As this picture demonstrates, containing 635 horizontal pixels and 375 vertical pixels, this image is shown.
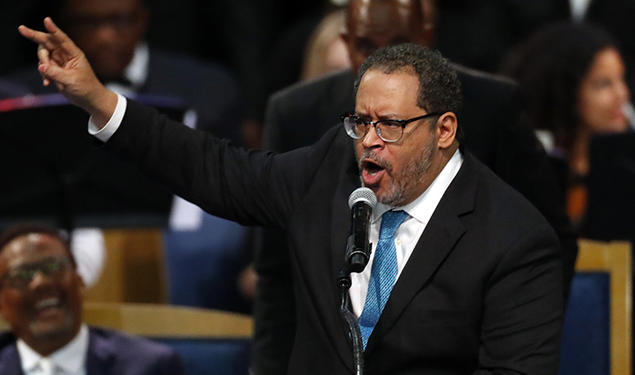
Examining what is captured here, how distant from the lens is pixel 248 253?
5.47 metres

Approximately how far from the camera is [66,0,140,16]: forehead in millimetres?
5277

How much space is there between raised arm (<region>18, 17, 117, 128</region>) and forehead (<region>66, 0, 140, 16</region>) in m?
2.74

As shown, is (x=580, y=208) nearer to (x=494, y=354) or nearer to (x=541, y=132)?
(x=541, y=132)

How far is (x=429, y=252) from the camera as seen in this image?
254 centimetres

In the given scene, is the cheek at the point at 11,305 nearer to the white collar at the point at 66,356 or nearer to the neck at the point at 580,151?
the white collar at the point at 66,356

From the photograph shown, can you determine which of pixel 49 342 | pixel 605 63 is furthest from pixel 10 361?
pixel 605 63

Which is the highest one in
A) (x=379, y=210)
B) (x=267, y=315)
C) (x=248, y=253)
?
(x=379, y=210)

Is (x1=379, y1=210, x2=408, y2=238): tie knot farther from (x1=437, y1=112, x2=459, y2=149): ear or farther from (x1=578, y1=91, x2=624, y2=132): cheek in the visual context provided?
(x1=578, y1=91, x2=624, y2=132): cheek

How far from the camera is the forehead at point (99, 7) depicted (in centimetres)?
528

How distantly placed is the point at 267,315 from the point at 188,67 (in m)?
2.50

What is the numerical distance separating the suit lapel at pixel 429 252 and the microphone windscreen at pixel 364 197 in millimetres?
184

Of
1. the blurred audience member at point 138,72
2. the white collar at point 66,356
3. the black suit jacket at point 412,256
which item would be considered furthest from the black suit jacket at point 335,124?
the blurred audience member at point 138,72

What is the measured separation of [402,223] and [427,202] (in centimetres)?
7

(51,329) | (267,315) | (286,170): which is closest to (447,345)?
(286,170)
